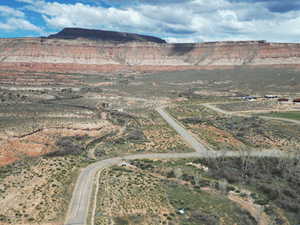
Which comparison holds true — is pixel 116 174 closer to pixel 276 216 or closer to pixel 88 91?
pixel 276 216

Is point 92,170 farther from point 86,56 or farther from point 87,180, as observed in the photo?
point 86,56

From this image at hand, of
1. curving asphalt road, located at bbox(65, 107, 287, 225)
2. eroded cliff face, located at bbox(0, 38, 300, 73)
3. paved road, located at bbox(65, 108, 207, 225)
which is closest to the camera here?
paved road, located at bbox(65, 108, 207, 225)

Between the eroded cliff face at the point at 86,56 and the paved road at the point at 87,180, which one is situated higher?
the eroded cliff face at the point at 86,56

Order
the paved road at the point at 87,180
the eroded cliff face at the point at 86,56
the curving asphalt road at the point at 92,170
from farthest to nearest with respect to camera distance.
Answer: the eroded cliff face at the point at 86,56, the curving asphalt road at the point at 92,170, the paved road at the point at 87,180

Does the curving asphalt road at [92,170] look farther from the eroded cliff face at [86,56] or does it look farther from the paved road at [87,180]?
the eroded cliff face at [86,56]

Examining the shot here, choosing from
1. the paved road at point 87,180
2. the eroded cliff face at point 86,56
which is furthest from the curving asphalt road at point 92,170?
the eroded cliff face at point 86,56

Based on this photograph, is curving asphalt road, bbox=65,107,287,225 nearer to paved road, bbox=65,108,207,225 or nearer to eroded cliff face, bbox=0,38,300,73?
paved road, bbox=65,108,207,225

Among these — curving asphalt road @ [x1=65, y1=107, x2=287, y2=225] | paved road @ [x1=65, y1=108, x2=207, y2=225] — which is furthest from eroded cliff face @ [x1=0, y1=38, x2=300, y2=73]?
paved road @ [x1=65, y1=108, x2=207, y2=225]

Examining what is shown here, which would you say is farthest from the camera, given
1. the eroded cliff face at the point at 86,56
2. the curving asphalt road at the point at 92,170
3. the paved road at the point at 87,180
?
the eroded cliff face at the point at 86,56

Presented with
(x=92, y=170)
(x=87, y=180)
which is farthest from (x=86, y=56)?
(x=87, y=180)
